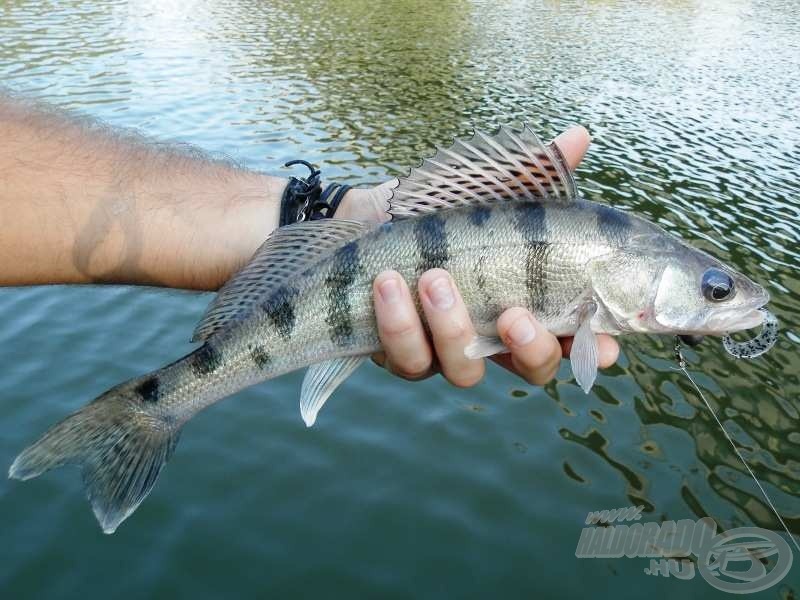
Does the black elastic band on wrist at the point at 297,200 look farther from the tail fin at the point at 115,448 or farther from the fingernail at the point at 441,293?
the tail fin at the point at 115,448

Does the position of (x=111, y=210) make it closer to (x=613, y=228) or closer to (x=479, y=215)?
(x=479, y=215)

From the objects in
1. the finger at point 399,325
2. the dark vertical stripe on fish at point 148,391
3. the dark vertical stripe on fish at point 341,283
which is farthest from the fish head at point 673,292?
the dark vertical stripe on fish at point 148,391

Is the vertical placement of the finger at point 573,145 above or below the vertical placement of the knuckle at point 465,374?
above

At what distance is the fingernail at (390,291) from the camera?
349 centimetres

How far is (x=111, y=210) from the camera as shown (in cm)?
436

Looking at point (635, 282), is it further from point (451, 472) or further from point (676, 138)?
point (676, 138)

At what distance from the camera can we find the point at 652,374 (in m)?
10.1

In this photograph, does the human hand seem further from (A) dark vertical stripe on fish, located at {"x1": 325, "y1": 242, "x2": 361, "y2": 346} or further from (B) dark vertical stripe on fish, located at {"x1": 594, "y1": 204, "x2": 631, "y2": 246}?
(B) dark vertical stripe on fish, located at {"x1": 594, "y1": 204, "x2": 631, "y2": 246}

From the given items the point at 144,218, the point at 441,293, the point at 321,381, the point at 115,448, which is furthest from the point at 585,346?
the point at 144,218

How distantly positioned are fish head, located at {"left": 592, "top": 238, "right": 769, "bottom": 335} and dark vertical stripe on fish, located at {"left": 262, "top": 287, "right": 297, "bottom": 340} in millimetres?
1692

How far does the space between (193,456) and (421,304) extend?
18.2 ft

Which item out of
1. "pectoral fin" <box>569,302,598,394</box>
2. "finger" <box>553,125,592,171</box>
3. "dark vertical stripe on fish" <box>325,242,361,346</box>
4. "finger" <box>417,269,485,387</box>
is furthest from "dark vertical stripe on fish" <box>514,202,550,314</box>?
"dark vertical stripe on fish" <box>325,242,361,346</box>

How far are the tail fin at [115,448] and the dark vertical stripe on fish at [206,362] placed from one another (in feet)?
1.09

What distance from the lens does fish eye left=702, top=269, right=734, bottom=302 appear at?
373 centimetres
